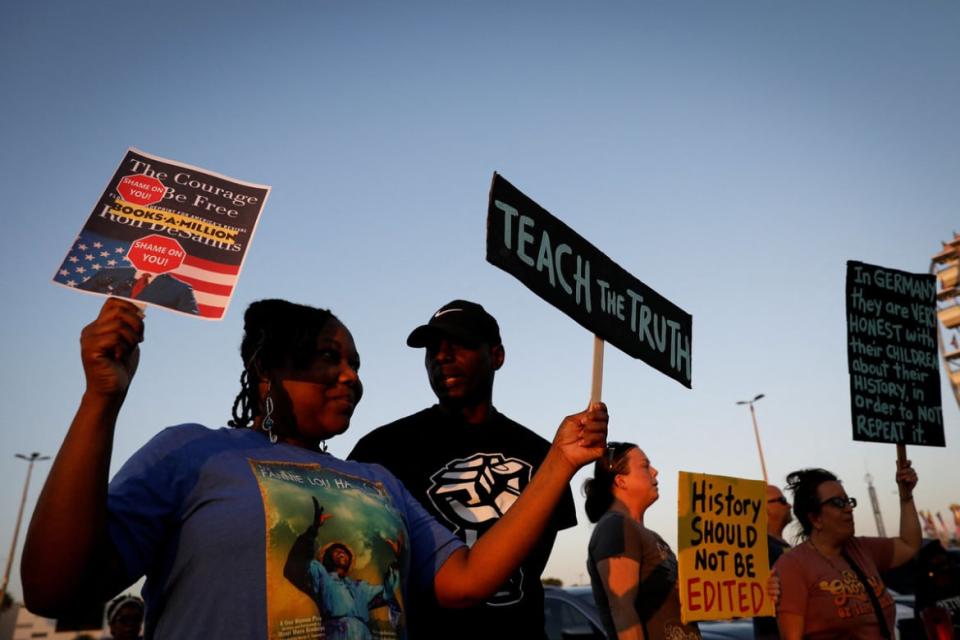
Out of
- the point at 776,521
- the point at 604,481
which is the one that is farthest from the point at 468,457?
the point at 776,521

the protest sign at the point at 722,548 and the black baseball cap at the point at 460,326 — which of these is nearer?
the black baseball cap at the point at 460,326

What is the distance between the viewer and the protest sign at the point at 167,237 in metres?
2.05

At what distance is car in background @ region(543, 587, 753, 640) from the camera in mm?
6570

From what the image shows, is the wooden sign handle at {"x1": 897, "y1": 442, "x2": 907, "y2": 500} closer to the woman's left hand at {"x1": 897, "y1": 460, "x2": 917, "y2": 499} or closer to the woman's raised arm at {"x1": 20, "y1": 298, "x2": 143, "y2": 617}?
the woman's left hand at {"x1": 897, "y1": 460, "x2": 917, "y2": 499}

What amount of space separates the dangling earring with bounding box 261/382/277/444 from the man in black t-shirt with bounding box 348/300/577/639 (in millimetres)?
981

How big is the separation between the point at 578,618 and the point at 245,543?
5.62 meters

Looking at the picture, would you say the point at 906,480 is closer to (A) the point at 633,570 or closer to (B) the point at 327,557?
(A) the point at 633,570

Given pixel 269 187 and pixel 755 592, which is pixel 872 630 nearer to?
pixel 755 592

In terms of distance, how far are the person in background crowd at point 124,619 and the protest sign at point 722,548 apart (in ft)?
15.4

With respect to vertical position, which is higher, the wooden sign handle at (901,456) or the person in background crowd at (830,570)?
the wooden sign handle at (901,456)

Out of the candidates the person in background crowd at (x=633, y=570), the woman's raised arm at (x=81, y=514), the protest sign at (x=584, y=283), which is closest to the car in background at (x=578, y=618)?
the person in background crowd at (x=633, y=570)

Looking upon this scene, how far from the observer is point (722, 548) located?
13.3 feet

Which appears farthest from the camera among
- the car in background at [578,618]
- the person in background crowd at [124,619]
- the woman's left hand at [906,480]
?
the car in background at [578,618]

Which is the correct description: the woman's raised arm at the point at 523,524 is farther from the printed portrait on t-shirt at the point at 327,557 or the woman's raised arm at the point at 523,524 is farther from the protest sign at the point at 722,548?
the protest sign at the point at 722,548
